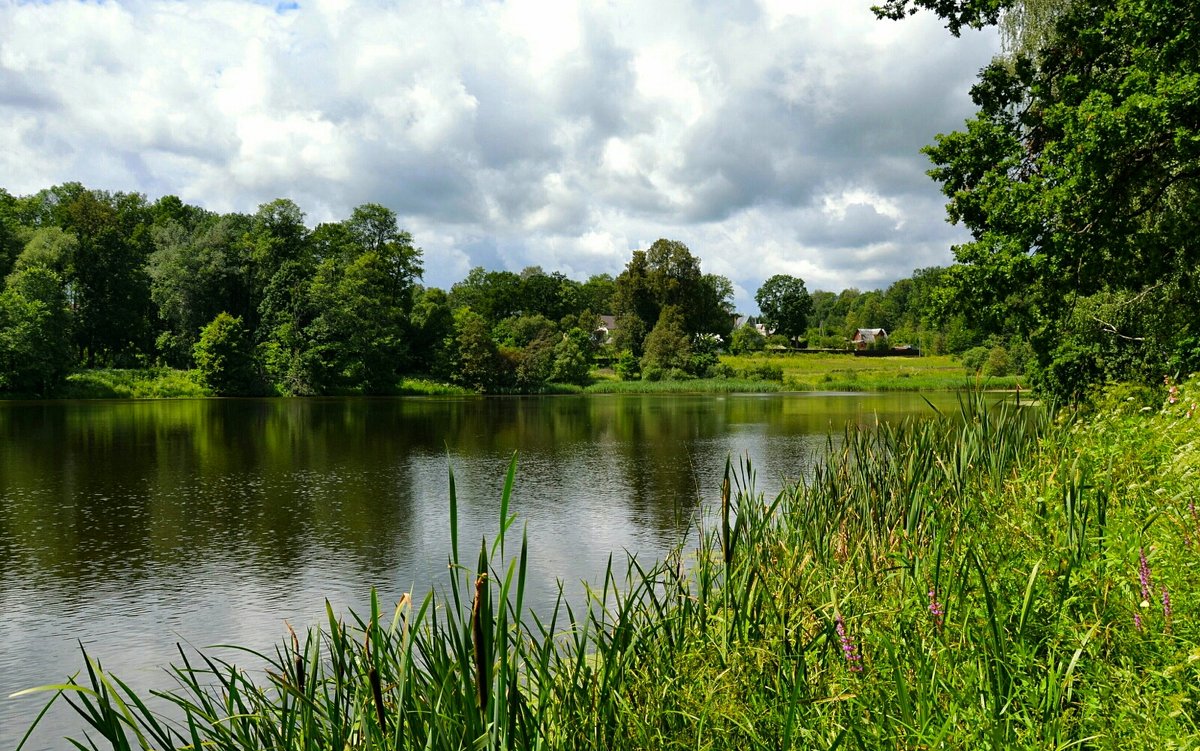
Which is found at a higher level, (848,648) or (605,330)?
(605,330)

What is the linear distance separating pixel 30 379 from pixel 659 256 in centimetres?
4975

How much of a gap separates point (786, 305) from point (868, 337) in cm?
1279

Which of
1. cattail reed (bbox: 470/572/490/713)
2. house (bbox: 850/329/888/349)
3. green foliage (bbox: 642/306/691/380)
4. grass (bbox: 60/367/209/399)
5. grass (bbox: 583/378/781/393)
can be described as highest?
house (bbox: 850/329/888/349)

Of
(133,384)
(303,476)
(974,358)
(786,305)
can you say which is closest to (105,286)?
(133,384)

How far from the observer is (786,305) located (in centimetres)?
9125

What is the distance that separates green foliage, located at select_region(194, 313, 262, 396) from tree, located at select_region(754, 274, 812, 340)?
59854mm

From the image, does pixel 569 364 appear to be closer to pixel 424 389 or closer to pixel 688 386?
pixel 688 386

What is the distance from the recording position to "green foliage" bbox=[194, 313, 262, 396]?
45.8m

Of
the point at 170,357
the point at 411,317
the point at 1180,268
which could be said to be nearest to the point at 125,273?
the point at 170,357

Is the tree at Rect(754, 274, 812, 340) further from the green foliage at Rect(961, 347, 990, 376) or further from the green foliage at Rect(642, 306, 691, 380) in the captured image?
the green foliage at Rect(961, 347, 990, 376)

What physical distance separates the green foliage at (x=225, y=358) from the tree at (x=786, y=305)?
59.9 metres

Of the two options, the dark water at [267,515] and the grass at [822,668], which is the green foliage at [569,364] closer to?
the dark water at [267,515]

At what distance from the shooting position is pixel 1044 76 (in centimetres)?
1207

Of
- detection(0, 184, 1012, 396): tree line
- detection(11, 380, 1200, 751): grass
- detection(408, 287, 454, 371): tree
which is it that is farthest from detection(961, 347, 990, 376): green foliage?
detection(11, 380, 1200, 751): grass
